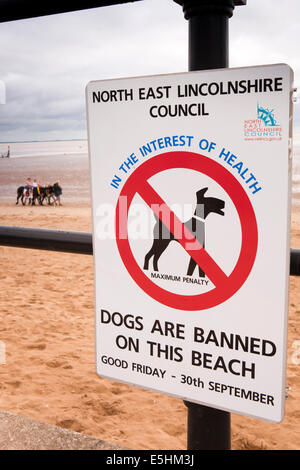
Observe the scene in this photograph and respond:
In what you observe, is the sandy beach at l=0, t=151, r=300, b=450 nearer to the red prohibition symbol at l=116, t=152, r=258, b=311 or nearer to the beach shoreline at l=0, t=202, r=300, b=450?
the beach shoreline at l=0, t=202, r=300, b=450

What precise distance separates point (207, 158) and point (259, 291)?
0.32m

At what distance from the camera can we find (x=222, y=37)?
1.06m

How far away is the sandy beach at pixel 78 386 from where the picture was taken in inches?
132

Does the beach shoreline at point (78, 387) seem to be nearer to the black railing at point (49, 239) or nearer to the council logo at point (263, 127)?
the black railing at point (49, 239)

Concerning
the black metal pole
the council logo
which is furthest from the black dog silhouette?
the black metal pole

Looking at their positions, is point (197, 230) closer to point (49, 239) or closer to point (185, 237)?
point (185, 237)

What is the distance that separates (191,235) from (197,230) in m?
0.02

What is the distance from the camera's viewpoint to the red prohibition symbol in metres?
1.03

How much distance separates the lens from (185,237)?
1097 mm

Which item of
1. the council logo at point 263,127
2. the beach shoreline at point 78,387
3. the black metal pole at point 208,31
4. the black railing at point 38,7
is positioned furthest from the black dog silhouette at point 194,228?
the beach shoreline at point 78,387

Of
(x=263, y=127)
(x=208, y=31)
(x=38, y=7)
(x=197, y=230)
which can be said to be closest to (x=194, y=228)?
(x=197, y=230)

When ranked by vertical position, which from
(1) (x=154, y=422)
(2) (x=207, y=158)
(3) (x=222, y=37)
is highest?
(3) (x=222, y=37)
